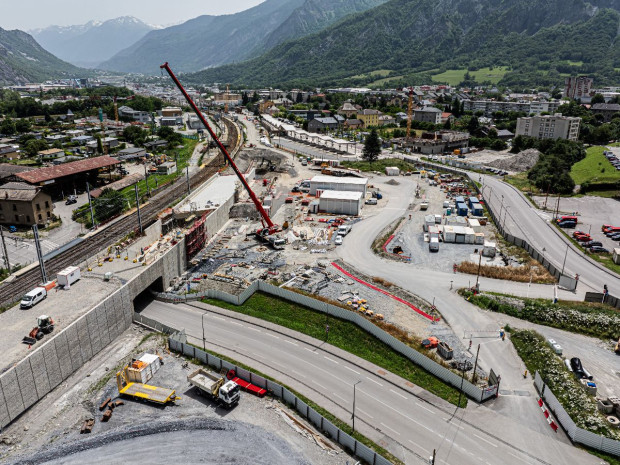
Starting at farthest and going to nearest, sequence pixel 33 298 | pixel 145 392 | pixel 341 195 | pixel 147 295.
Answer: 1. pixel 341 195
2. pixel 147 295
3. pixel 33 298
4. pixel 145 392

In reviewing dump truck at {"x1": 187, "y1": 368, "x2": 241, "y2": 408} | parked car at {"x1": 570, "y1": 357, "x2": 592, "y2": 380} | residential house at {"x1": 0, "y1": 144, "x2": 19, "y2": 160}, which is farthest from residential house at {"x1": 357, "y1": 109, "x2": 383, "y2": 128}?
dump truck at {"x1": 187, "y1": 368, "x2": 241, "y2": 408}

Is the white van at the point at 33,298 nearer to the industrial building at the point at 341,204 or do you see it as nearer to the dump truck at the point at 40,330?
the dump truck at the point at 40,330

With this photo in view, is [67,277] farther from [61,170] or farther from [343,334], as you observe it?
[61,170]

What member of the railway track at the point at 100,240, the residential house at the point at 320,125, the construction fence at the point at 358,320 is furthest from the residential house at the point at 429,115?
the construction fence at the point at 358,320

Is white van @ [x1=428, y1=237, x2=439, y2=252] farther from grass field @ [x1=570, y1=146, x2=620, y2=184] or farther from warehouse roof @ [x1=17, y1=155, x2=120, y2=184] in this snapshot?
warehouse roof @ [x1=17, y1=155, x2=120, y2=184]

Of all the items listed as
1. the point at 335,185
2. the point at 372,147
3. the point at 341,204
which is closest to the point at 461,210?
the point at 341,204

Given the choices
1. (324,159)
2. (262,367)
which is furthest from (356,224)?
(324,159)
